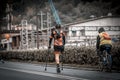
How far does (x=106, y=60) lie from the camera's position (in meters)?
11.2

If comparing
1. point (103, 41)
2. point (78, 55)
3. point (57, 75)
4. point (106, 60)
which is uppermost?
point (103, 41)

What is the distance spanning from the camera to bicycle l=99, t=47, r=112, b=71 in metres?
11.1

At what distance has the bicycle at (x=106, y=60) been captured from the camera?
36.3 ft

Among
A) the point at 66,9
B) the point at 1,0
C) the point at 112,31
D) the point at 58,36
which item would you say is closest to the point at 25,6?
the point at 66,9

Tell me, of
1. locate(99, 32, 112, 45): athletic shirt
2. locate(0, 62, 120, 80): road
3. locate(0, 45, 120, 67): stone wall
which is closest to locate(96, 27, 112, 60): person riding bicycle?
locate(99, 32, 112, 45): athletic shirt

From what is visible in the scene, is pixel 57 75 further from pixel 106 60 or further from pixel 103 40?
pixel 103 40

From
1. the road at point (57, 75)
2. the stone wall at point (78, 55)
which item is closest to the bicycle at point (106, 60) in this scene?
the road at point (57, 75)

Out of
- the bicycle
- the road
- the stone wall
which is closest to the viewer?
the road

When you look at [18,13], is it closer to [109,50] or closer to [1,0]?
[1,0]

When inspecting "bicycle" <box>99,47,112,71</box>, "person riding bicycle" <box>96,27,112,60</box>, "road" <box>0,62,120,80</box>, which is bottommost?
"road" <box>0,62,120,80</box>

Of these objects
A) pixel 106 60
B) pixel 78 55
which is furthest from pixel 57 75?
pixel 78 55

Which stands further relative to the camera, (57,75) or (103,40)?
(103,40)

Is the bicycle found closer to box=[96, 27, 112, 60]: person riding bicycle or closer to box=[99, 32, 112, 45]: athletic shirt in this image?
box=[96, 27, 112, 60]: person riding bicycle

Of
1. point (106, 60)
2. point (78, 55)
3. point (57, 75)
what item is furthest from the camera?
point (78, 55)
